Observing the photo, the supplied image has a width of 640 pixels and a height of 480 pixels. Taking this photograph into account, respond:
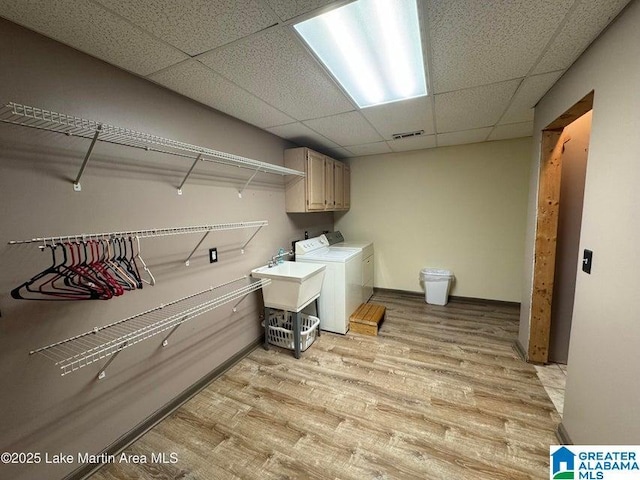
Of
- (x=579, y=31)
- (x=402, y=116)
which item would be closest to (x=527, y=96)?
(x=579, y=31)

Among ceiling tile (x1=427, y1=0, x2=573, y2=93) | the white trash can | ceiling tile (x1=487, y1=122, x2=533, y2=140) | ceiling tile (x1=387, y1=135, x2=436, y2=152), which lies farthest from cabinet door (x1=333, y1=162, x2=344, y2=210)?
ceiling tile (x1=427, y1=0, x2=573, y2=93)

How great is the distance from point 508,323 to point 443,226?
1.50 meters

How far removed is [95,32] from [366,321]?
3054 millimetres

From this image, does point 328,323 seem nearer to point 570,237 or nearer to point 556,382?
point 556,382

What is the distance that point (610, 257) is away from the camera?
1174 mm

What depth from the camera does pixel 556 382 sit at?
203 centimetres

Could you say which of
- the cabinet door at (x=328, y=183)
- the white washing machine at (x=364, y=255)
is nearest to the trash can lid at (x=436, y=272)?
the white washing machine at (x=364, y=255)

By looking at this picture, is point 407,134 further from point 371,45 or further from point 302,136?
point 371,45

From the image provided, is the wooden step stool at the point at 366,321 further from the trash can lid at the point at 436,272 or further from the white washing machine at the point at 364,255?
the trash can lid at the point at 436,272

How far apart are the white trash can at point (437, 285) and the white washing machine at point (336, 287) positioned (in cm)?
127


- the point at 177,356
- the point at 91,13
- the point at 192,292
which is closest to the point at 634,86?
the point at 91,13

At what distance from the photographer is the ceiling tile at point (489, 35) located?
1096 mm

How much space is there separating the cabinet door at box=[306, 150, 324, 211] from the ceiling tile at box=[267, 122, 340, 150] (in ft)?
0.57

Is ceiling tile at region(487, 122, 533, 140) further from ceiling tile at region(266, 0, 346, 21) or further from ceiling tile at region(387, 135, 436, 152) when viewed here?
ceiling tile at region(266, 0, 346, 21)
